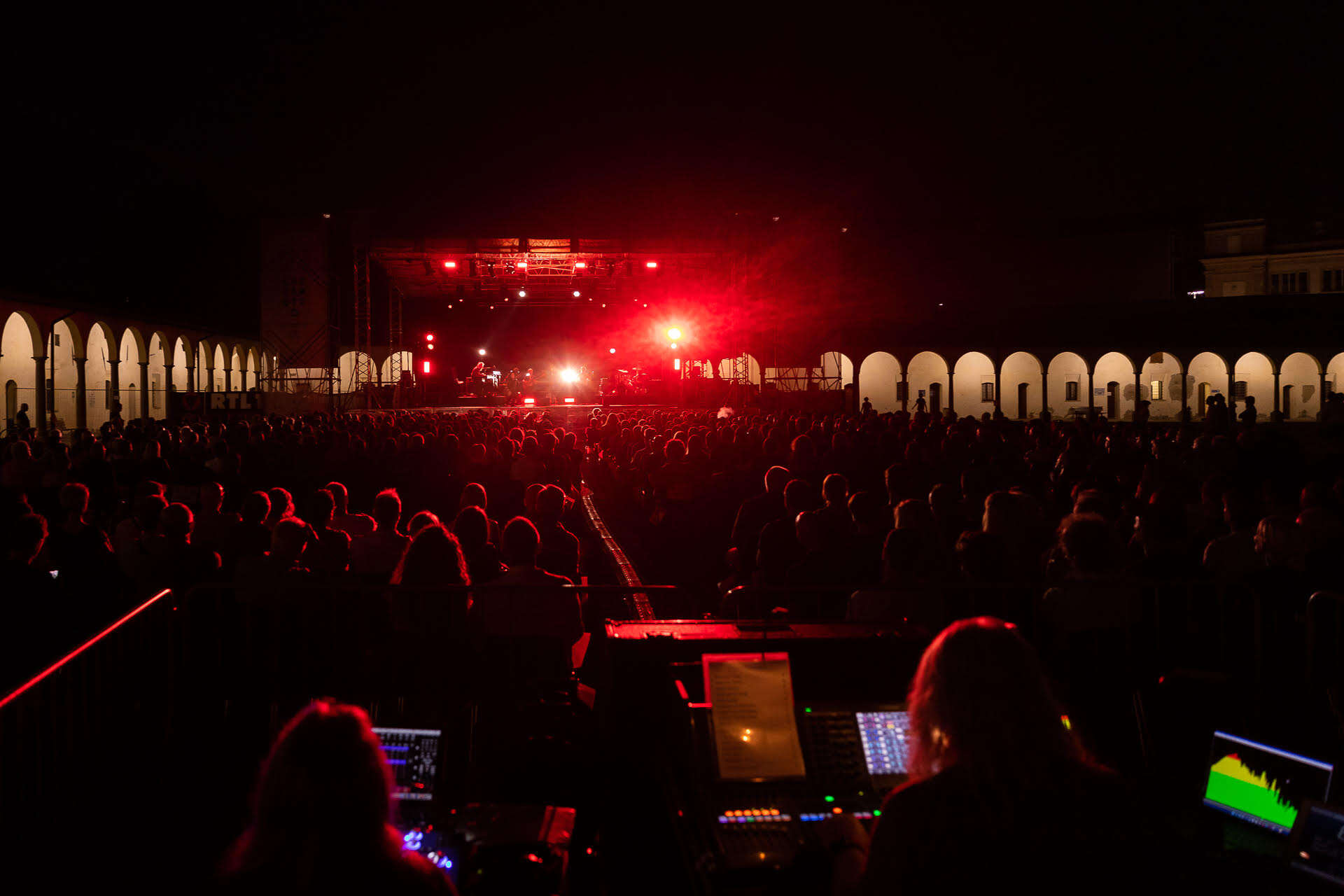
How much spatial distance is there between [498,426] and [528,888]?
1646cm

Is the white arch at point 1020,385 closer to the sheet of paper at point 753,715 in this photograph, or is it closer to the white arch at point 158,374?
the white arch at point 158,374

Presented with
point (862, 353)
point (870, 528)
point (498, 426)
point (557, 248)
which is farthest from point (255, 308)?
point (870, 528)

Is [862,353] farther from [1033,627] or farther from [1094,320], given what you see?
[1033,627]

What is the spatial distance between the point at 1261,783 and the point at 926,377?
1406 inches

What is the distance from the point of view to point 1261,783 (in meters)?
3.61

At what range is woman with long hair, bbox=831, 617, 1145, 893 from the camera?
211cm

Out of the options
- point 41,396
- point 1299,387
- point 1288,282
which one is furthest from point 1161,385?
point 41,396

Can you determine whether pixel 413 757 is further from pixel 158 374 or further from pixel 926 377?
pixel 158 374

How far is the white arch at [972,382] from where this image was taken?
3747 centimetres

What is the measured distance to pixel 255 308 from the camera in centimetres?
5450

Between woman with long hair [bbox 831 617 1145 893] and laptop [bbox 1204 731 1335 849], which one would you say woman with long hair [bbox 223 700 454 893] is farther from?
laptop [bbox 1204 731 1335 849]

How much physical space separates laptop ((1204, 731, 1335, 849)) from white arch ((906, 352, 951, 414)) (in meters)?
34.6

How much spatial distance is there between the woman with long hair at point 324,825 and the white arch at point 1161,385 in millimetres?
37003

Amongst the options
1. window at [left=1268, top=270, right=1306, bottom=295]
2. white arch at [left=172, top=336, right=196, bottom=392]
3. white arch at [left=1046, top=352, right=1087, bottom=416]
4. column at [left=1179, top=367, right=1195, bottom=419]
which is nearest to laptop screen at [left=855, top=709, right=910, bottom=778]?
column at [left=1179, top=367, right=1195, bottom=419]
